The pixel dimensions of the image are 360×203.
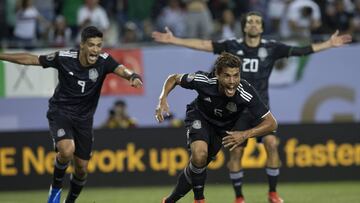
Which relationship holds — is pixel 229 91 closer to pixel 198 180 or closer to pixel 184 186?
pixel 198 180

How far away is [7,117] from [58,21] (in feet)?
7.51

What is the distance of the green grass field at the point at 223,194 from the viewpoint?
12680mm

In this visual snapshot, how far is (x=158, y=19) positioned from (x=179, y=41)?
6.61 metres

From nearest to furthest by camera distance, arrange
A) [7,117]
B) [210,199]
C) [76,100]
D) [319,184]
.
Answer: [76,100] < [210,199] < [319,184] < [7,117]

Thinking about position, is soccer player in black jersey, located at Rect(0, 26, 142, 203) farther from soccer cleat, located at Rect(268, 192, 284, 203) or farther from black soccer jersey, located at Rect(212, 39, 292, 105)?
soccer cleat, located at Rect(268, 192, 284, 203)

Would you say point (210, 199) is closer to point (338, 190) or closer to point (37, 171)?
point (338, 190)

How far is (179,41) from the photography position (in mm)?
12156

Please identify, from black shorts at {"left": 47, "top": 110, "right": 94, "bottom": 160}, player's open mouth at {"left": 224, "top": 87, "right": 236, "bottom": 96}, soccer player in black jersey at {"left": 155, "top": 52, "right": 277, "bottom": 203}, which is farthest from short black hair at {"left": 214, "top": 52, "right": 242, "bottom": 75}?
black shorts at {"left": 47, "top": 110, "right": 94, "bottom": 160}

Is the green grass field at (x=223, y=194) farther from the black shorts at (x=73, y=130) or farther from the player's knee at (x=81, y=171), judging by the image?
the black shorts at (x=73, y=130)

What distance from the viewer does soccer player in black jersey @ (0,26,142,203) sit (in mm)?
10617

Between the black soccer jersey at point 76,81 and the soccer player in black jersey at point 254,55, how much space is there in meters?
1.56

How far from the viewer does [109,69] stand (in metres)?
10.9

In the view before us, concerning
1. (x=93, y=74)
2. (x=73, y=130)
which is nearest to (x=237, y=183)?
(x=73, y=130)

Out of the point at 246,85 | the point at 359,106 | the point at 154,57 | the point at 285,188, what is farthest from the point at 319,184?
the point at 246,85
